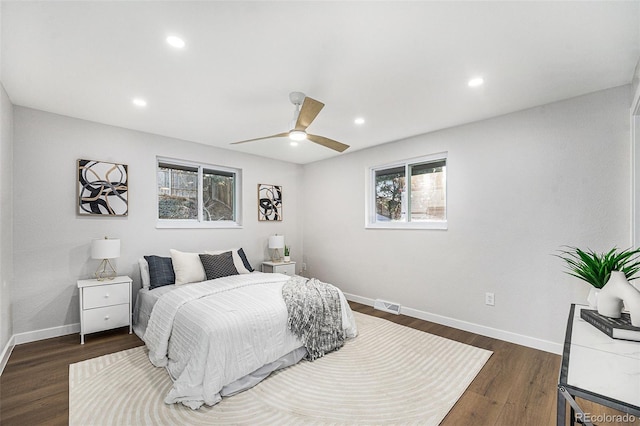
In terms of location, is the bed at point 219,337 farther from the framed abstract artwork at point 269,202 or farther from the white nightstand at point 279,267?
the framed abstract artwork at point 269,202

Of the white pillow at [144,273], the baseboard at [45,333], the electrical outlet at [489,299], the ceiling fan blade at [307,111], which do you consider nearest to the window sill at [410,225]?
the electrical outlet at [489,299]

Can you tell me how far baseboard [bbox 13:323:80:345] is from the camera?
297 centimetres

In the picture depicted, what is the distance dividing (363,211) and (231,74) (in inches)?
116

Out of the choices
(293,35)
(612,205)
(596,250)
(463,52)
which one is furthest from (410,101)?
(596,250)

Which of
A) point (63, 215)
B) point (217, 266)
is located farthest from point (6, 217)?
point (217, 266)

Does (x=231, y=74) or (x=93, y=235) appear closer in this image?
(x=231, y=74)

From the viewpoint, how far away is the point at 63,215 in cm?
323

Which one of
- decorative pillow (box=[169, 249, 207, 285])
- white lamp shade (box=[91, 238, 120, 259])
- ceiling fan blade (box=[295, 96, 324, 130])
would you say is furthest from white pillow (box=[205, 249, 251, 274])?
ceiling fan blade (box=[295, 96, 324, 130])

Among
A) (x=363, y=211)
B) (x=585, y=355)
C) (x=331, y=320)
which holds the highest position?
Answer: (x=363, y=211)

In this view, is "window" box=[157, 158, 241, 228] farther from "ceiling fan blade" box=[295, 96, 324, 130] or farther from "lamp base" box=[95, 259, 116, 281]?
"ceiling fan blade" box=[295, 96, 324, 130]

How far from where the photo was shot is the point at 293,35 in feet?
6.11

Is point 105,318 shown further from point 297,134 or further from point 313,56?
point 313,56

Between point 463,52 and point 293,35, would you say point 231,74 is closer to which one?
point 293,35

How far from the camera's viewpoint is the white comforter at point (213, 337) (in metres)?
2.07
